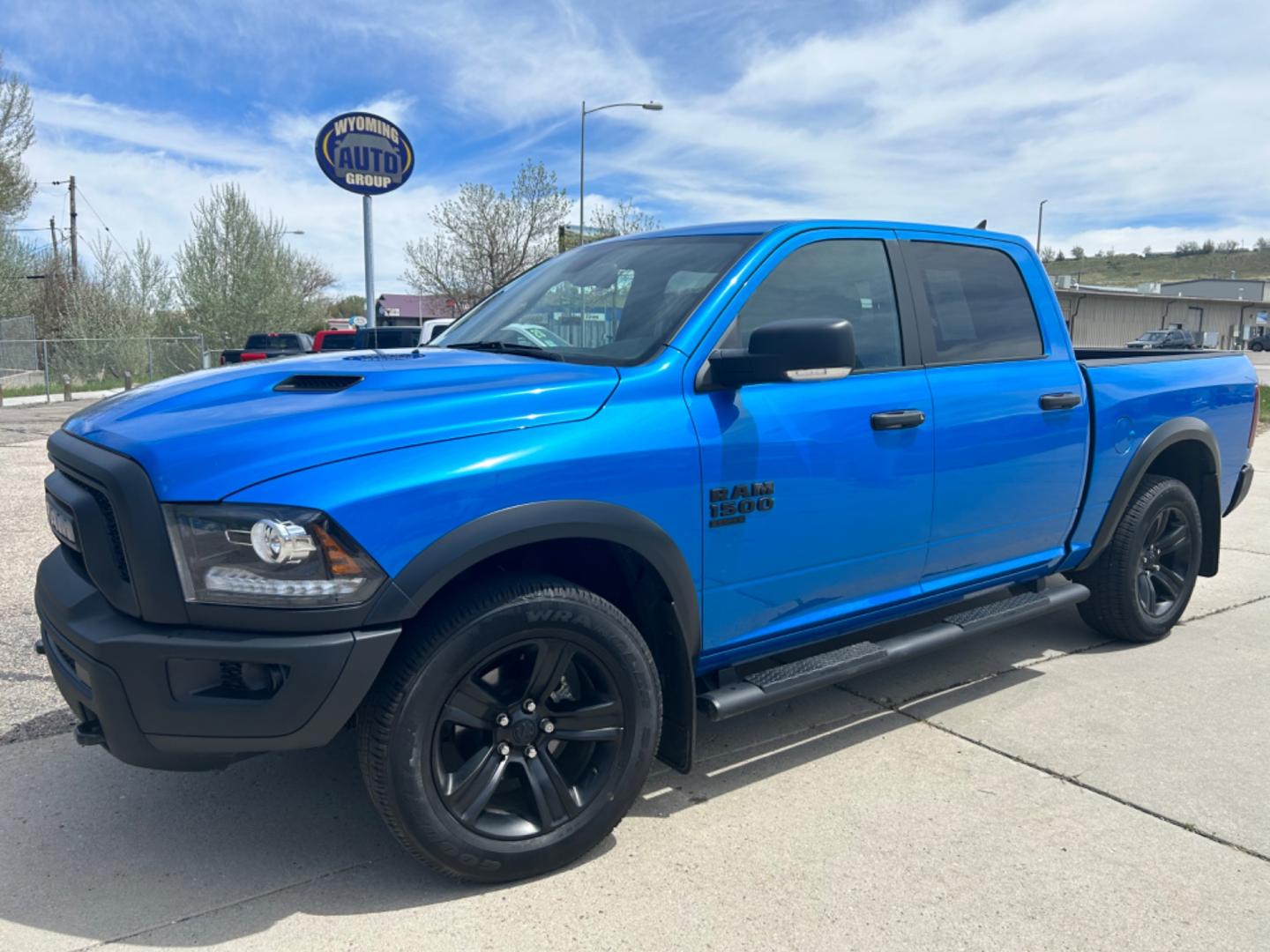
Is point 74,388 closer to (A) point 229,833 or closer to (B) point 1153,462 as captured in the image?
(A) point 229,833

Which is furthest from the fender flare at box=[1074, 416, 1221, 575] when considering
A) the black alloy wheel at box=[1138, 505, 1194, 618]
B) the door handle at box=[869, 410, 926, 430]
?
the door handle at box=[869, 410, 926, 430]

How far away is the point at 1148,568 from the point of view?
16.1ft

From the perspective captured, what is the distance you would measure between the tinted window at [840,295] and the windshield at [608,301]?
0.18m

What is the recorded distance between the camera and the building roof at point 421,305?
119 ft

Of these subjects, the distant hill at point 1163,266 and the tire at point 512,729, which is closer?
the tire at point 512,729

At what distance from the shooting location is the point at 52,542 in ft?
21.7

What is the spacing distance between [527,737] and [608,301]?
1.58 m

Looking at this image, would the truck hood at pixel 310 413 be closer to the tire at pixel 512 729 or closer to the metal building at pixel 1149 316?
the tire at pixel 512 729

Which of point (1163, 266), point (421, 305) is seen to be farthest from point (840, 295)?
point (1163, 266)

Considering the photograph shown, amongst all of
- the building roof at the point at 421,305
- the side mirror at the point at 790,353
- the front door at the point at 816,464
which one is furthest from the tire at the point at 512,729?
the building roof at the point at 421,305

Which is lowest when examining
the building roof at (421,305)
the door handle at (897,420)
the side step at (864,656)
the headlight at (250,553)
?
the side step at (864,656)

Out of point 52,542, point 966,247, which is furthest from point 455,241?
point 966,247

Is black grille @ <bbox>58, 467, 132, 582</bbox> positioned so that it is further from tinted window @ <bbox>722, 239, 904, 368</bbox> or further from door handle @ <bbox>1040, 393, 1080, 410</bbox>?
door handle @ <bbox>1040, 393, 1080, 410</bbox>

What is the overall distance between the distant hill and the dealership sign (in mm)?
121799
